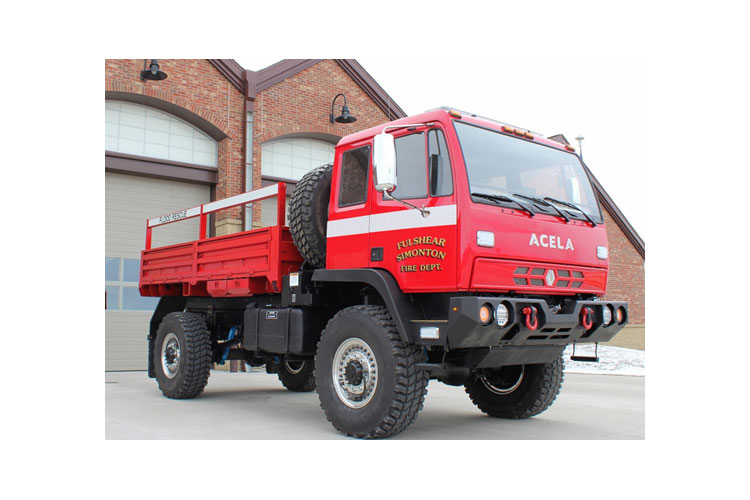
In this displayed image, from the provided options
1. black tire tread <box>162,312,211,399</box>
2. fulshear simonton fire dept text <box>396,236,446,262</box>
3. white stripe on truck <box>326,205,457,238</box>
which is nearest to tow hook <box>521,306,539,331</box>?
fulshear simonton fire dept text <box>396,236,446,262</box>

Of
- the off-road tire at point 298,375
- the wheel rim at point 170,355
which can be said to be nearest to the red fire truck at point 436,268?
the wheel rim at point 170,355

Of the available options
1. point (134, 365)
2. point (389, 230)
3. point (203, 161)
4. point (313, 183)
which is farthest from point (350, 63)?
point (389, 230)

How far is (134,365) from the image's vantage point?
13656 millimetres

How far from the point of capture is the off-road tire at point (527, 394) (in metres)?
7.21

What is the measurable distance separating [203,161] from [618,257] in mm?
14176

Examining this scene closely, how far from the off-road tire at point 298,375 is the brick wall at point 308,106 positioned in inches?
181

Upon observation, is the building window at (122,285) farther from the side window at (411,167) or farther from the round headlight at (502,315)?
the round headlight at (502,315)

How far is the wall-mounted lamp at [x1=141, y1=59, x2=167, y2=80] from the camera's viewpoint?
12.3m

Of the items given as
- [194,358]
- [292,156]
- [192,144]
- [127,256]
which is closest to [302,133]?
[292,156]

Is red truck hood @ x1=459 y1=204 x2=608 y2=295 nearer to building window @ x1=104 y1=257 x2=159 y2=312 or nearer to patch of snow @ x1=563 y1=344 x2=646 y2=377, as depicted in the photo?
patch of snow @ x1=563 y1=344 x2=646 y2=377

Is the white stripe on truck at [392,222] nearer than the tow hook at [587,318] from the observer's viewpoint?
Yes

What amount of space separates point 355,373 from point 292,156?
1015cm

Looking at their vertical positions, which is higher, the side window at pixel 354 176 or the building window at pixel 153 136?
the building window at pixel 153 136

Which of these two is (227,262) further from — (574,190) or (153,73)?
(153,73)
